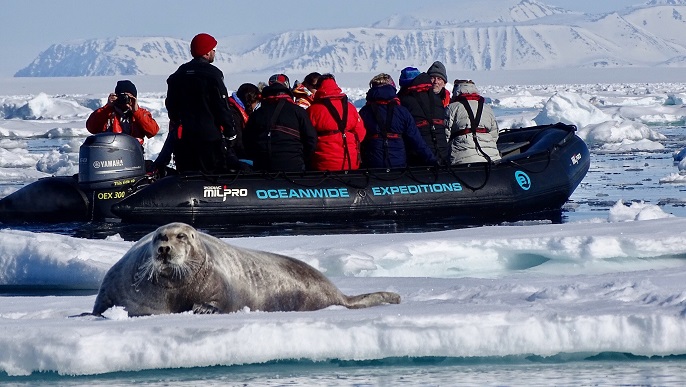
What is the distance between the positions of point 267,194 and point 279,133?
0.55 m

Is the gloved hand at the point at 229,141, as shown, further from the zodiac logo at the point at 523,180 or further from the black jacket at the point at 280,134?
the zodiac logo at the point at 523,180

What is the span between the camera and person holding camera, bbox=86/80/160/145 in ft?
31.2

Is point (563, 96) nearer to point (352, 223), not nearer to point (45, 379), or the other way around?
point (352, 223)

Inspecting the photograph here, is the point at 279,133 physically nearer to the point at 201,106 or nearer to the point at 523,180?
the point at 201,106

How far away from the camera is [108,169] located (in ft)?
30.5

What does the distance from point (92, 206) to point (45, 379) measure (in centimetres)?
557

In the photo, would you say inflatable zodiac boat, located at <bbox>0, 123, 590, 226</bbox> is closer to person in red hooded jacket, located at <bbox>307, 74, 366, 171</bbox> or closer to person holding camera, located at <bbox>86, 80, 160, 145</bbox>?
person in red hooded jacket, located at <bbox>307, 74, 366, 171</bbox>

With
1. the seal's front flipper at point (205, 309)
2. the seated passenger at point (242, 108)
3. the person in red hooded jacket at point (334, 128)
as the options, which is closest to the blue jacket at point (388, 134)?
the person in red hooded jacket at point (334, 128)

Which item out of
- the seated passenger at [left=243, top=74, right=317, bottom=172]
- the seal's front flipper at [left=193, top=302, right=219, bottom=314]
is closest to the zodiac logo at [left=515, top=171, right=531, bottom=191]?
the seated passenger at [left=243, top=74, right=317, bottom=172]

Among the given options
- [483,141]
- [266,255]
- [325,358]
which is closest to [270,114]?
[483,141]

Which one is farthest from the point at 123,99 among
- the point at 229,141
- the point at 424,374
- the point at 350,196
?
the point at 424,374

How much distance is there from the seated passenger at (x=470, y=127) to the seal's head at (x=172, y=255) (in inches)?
203

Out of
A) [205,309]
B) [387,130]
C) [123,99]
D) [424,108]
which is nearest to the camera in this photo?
[205,309]

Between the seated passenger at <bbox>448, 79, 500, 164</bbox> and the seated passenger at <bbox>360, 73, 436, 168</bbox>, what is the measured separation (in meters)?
0.26
